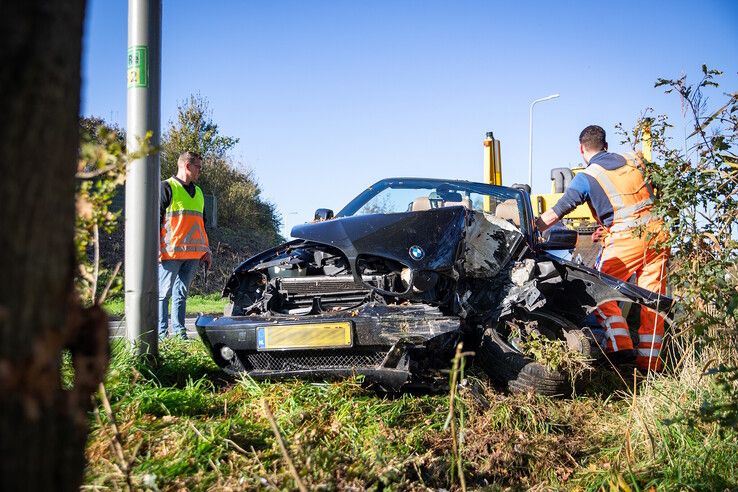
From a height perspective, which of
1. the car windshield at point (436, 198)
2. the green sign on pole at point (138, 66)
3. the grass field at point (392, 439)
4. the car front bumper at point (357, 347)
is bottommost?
the grass field at point (392, 439)

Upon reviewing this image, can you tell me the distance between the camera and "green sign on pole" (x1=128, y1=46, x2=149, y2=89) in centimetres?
405

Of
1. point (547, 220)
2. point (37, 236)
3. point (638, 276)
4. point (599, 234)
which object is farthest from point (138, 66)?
point (638, 276)

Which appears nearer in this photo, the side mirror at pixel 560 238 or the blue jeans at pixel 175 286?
the side mirror at pixel 560 238

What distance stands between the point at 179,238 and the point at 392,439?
3821 millimetres

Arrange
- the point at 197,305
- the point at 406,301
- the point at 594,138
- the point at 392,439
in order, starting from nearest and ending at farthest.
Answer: the point at 392,439 < the point at 406,301 < the point at 594,138 < the point at 197,305

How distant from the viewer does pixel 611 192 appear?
489cm

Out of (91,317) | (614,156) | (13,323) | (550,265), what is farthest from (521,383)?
(13,323)

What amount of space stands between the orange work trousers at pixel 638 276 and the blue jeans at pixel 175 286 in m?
3.83

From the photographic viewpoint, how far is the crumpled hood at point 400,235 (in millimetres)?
3795

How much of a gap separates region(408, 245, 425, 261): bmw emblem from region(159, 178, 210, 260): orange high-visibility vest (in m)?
3.03

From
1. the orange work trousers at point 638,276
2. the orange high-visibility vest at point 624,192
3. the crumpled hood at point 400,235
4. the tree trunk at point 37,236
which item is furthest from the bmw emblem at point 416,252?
the tree trunk at point 37,236

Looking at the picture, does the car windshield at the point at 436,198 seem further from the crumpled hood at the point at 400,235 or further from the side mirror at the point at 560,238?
the crumpled hood at the point at 400,235

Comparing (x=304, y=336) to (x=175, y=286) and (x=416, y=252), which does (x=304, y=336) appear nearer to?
(x=416, y=252)

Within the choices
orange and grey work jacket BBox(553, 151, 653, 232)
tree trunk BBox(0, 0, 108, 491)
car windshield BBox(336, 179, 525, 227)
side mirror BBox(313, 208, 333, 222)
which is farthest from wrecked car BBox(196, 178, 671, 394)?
tree trunk BBox(0, 0, 108, 491)
